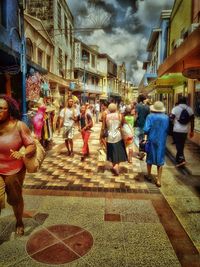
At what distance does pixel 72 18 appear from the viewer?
26.7 m

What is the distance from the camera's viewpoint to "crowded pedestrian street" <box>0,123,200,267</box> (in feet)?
9.99

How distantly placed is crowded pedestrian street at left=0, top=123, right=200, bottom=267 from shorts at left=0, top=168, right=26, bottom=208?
50 cm

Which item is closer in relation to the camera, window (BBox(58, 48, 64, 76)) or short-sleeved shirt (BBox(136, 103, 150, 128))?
short-sleeved shirt (BBox(136, 103, 150, 128))

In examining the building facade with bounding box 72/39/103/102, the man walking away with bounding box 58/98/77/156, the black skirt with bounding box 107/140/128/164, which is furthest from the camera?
the building facade with bounding box 72/39/103/102

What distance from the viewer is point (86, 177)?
622cm

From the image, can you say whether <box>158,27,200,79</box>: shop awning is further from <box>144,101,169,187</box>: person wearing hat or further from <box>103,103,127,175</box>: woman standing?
<box>103,103,127,175</box>: woman standing

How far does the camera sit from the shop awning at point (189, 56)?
5.51 metres

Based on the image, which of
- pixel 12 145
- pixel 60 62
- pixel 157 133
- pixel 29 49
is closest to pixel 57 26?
pixel 60 62

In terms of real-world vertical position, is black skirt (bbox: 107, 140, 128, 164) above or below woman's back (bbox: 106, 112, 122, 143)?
below

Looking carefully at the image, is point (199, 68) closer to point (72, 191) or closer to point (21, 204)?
point (72, 191)

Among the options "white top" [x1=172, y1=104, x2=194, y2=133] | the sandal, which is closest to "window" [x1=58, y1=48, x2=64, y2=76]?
"white top" [x1=172, y1=104, x2=194, y2=133]

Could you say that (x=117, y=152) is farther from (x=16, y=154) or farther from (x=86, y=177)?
(x=16, y=154)

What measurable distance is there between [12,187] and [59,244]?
88 cm

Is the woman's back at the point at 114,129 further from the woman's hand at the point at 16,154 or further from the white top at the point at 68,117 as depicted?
the woman's hand at the point at 16,154
